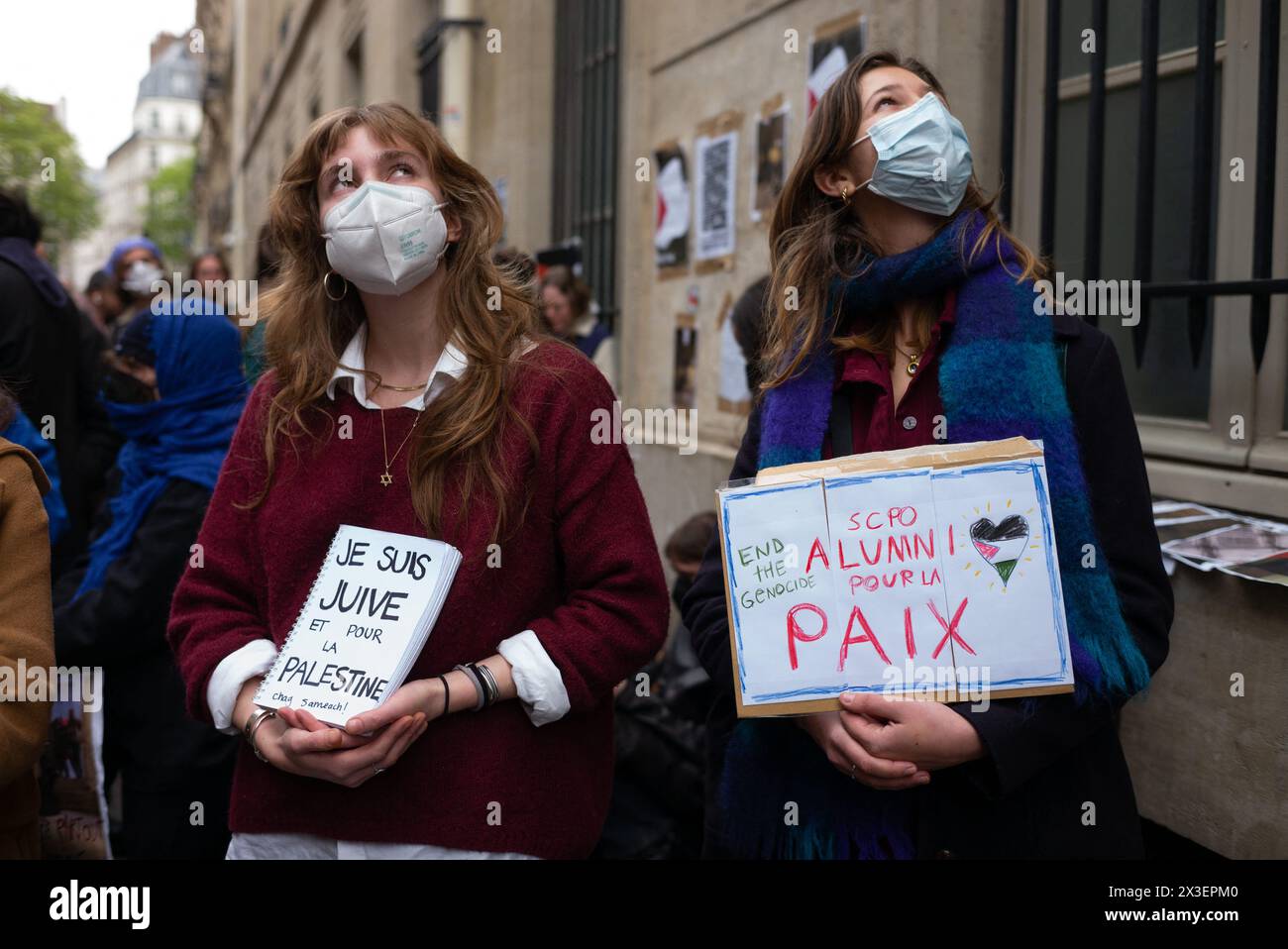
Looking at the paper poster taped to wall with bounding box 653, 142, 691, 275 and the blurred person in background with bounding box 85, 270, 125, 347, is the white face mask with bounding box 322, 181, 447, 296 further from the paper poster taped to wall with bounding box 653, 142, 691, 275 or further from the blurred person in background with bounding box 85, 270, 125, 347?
the blurred person in background with bounding box 85, 270, 125, 347

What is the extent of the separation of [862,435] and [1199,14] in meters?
1.70

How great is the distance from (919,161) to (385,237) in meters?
0.91

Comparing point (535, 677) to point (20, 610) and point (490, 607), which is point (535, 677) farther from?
point (20, 610)

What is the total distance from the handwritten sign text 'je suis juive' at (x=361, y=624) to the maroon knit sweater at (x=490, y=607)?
0.17 feet

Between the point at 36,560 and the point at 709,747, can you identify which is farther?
the point at 709,747

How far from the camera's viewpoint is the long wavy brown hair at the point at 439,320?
1.96m

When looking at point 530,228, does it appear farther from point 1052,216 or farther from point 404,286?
point 404,286

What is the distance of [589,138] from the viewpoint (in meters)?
7.91

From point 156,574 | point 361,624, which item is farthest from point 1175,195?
point 156,574

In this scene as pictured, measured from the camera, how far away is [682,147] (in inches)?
232

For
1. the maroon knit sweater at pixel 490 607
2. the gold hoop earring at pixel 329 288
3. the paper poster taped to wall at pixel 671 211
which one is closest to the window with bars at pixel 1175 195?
the maroon knit sweater at pixel 490 607

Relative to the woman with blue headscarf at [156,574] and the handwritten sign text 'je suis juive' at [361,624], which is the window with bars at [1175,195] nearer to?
the handwritten sign text 'je suis juive' at [361,624]

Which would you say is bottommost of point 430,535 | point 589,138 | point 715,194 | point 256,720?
point 256,720
